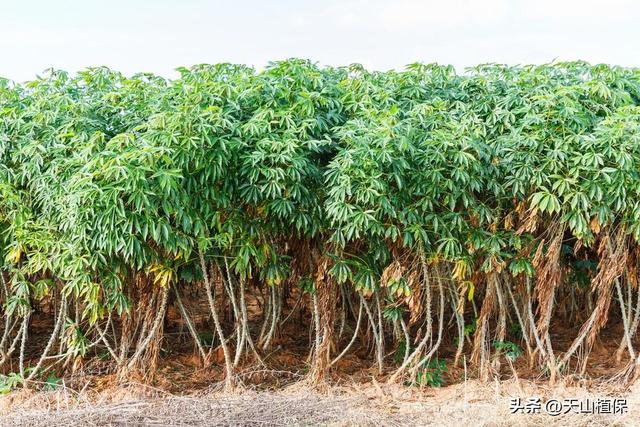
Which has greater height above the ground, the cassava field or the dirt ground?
the cassava field

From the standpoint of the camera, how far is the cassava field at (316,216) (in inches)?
151

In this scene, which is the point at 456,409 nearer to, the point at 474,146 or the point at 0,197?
the point at 474,146

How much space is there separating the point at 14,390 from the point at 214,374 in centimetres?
124

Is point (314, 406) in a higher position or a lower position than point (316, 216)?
lower

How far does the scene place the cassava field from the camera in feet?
12.6

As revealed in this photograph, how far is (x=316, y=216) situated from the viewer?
4.06 meters

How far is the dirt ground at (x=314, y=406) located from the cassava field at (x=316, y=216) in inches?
1.0

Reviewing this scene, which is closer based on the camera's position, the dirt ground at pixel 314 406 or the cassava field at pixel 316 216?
the dirt ground at pixel 314 406

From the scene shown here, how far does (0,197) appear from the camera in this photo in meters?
4.28

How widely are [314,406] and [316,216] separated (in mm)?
1053

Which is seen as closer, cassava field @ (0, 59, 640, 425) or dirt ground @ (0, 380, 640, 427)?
dirt ground @ (0, 380, 640, 427)

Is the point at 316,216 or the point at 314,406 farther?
the point at 316,216

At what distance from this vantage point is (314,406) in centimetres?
388

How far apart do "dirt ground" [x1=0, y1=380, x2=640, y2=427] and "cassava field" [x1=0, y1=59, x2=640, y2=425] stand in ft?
0.08
